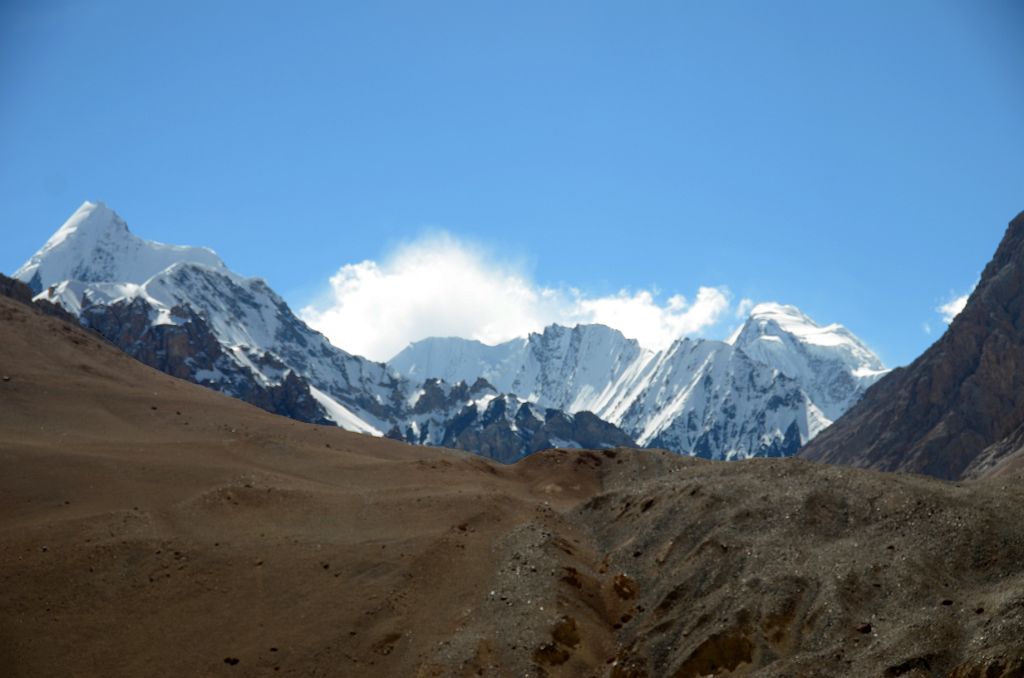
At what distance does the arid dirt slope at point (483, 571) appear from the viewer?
101 ft

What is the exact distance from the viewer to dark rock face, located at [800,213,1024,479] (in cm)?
17000

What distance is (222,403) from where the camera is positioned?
6481 cm

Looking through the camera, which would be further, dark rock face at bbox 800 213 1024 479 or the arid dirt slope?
dark rock face at bbox 800 213 1024 479

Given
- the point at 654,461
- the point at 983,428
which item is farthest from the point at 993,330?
the point at 654,461

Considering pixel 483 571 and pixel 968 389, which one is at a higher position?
pixel 968 389

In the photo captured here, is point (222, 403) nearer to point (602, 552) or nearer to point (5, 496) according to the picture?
point (5, 496)

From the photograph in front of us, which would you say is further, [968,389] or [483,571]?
[968,389]

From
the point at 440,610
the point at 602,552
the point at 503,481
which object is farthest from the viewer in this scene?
the point at 503,481

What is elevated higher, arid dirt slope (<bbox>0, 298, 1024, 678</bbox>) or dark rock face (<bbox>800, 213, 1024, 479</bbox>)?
dark rock face (<bbox>800, 213, 1024, 479</bbox>)

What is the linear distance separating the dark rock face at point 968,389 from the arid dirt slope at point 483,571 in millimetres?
128505

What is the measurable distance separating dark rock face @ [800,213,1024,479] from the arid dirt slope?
129 meters

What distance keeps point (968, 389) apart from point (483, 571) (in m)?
158

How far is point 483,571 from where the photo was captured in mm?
38875

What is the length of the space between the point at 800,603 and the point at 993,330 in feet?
534
